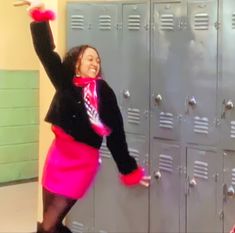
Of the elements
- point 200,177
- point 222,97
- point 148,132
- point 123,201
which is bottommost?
point 123,201

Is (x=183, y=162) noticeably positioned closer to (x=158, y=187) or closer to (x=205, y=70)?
(x=158, y=187)

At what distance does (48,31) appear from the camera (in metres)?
3.03

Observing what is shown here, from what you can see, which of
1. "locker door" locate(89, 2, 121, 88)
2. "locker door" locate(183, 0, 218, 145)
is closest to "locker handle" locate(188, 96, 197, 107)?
"locker door" locate(183, 0, 218, 145)

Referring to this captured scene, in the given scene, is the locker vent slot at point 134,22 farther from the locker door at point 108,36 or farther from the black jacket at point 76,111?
the black jacket at point 76,111

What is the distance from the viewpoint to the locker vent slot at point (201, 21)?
3.44m

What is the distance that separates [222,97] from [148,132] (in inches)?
24.0

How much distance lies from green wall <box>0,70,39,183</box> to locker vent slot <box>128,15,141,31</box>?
251 centimetres

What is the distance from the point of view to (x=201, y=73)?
349 cm

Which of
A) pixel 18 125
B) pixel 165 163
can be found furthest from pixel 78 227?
pixel 18 125

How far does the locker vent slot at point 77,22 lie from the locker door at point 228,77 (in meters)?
1.16

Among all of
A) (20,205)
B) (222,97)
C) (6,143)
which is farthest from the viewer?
(6,143)

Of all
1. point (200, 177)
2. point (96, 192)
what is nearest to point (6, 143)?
point (96, 192)

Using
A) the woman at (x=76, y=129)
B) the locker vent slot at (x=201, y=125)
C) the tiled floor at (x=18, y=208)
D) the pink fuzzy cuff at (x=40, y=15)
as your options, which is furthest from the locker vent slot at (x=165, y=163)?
the tiled floor at (x=18, y=208)

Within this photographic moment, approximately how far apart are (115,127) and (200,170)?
0.68m
